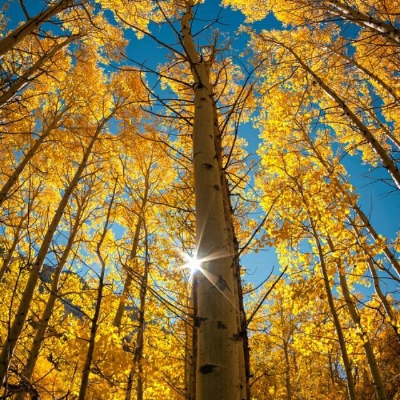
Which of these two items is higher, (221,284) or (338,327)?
(338,327)

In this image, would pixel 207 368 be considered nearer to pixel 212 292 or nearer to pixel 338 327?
pixel 212 292

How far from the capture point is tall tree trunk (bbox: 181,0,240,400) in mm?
955

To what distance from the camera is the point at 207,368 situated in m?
0.97

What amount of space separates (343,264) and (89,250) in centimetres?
781

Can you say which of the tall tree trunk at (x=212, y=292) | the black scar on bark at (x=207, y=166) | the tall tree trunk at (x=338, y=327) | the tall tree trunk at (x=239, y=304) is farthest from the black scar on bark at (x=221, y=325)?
the tall tree trunk at (x=338, y=327)

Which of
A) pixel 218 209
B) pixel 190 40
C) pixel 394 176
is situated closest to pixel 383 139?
pixel 394 176

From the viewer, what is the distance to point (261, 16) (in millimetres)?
7422

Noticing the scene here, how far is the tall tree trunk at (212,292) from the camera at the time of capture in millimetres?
955

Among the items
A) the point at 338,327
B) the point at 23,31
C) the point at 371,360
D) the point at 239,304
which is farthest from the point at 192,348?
the point at 371,360

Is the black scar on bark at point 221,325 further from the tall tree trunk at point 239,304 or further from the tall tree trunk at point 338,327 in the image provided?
the tall tree trunk at point 338,327

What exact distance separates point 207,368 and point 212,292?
9.8 inches

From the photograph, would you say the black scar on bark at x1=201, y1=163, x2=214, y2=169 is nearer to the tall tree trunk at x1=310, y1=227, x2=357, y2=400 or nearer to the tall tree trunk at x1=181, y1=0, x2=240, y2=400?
the tall tree trunk at x1=181, y1=0, x2=240, y2=400

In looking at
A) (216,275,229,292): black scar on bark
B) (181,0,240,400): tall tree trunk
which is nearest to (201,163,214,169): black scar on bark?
(181,0,240,400): tall tree trunk

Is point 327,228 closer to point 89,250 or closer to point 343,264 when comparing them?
point 343,264
